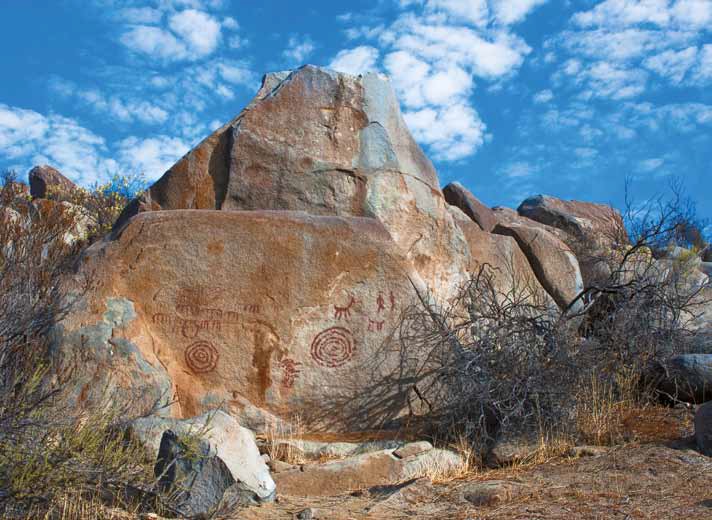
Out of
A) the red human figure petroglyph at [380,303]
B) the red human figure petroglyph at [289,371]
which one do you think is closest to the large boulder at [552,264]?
the red human figure petroglyph at [380,303]

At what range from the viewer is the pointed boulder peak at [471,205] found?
1329 cm

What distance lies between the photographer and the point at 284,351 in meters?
7.32

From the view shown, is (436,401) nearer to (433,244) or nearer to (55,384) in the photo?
(433,244)

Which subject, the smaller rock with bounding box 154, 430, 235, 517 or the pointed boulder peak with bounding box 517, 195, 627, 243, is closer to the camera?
the smaller rock with bounding box 154, 430, 235, 517

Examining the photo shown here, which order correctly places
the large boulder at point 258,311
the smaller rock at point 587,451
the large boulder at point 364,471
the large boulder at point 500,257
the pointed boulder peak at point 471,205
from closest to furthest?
the large boulder at point 364,471 < the smaller rock at point 587,451 < the large boulder at point 258,311 < the large boulder at point 500,257 < the pointed boulder peak at point 471,205

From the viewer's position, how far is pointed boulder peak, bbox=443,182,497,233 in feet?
43.6

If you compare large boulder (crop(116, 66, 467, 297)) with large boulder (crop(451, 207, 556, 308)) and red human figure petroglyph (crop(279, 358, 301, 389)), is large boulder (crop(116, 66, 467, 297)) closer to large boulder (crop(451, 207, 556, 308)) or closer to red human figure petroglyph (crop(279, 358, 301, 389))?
large boulder (crop(451, 207, 556, 308))

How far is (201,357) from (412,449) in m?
2.10

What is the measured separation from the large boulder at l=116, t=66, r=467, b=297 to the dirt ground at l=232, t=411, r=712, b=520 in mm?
3546

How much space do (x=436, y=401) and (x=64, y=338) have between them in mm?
3282

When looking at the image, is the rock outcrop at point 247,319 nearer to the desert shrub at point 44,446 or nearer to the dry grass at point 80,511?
the desert shrub at point 44,446

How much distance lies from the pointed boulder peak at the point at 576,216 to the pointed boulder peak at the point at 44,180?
12425 millimetres

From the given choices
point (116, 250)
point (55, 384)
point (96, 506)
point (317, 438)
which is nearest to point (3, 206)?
point (116, 250)

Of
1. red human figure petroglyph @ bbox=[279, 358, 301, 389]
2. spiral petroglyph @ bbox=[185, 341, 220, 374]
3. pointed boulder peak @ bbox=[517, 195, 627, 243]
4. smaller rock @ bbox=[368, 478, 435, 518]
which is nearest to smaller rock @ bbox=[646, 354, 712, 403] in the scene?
smaller rock @ bbox=[368, 478, 435, 518]
